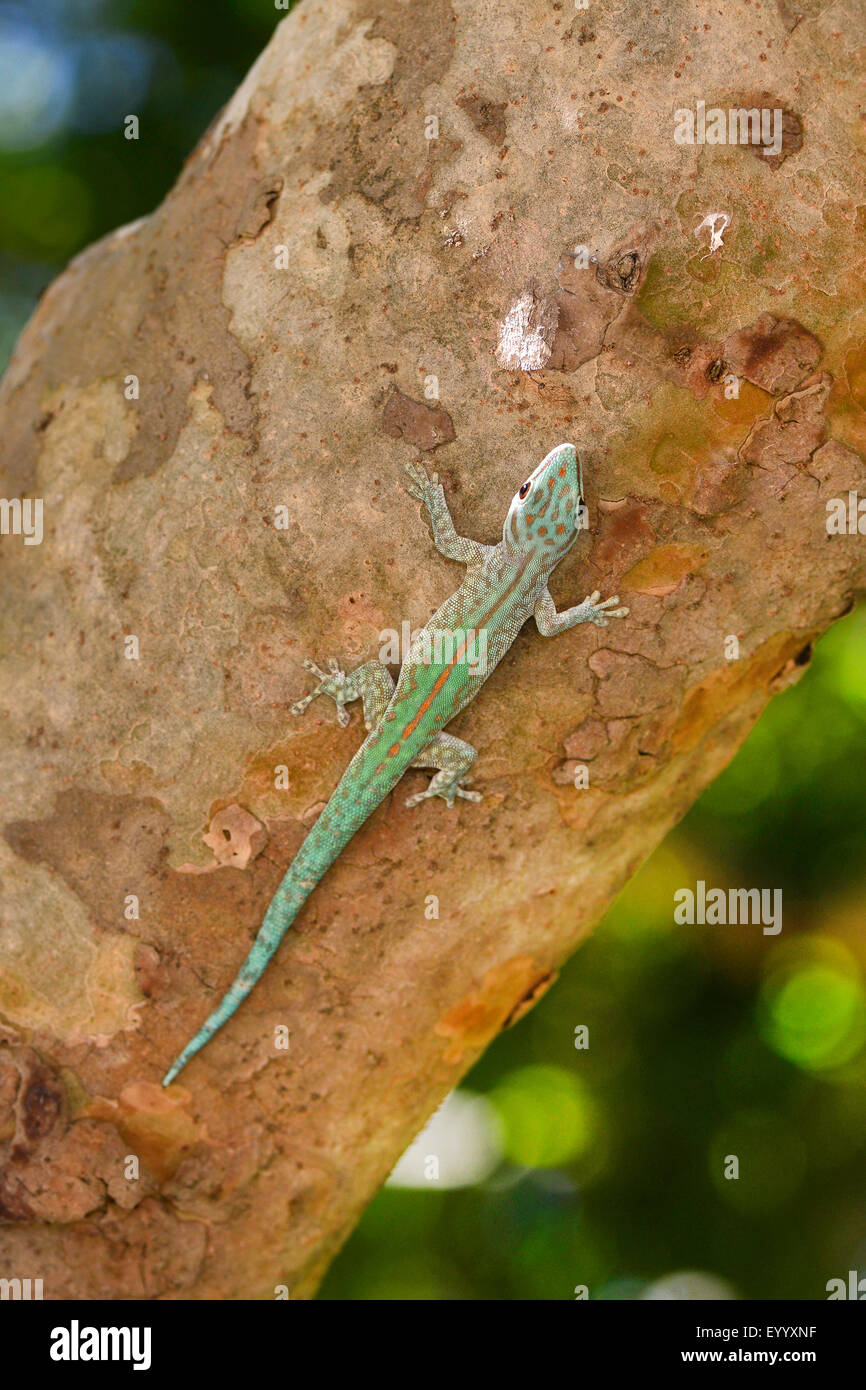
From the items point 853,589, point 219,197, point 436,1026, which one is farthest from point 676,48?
point 436,1026

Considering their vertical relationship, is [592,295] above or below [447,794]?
Result: above

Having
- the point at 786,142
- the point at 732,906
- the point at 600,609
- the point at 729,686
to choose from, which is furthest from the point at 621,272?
the point at 732,906

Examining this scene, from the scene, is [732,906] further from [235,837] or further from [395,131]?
[395,131]

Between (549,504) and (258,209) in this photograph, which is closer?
(549,504)

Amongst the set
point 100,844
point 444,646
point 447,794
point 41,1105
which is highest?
point 444,646

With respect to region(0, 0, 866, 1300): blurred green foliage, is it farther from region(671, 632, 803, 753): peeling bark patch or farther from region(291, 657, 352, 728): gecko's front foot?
region(291, 657, 352, 728): gecko's front foot

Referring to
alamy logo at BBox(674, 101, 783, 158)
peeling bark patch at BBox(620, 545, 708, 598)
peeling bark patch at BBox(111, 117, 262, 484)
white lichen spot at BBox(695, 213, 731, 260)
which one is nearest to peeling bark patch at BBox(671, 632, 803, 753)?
peeling bark patch at BBox(620, 545, 708, 598)

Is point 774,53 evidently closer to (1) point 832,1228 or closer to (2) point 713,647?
(2) point 713,647

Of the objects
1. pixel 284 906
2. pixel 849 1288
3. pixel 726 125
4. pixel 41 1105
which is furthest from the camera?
pixel 849 1288
